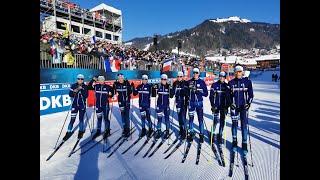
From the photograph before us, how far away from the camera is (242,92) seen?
781cm

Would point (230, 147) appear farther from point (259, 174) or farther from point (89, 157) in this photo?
point (89, 157)

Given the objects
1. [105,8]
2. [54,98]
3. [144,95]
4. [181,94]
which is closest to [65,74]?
[54,98]

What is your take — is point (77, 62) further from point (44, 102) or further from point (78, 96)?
point (78, 96)

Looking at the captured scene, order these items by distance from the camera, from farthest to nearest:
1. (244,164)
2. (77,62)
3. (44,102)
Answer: (77,62) → (44,102) → (244,164)

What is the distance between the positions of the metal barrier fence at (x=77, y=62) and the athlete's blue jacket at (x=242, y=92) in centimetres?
977

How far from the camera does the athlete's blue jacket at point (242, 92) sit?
7.77 m

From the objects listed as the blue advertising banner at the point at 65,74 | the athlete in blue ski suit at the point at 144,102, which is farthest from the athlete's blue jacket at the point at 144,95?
the blue advertising banner at the point at 65,74

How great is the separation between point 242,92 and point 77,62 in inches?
433

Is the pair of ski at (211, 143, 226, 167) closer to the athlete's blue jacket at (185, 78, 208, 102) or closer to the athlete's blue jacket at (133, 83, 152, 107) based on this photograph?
the athlete's blue jacket at (185, 78, 208, 102)

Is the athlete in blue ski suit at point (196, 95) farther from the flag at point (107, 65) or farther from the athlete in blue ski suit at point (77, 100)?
the flag at point (107, 65)

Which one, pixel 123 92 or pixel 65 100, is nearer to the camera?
pixel 123 92

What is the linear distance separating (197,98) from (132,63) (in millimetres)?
14199
